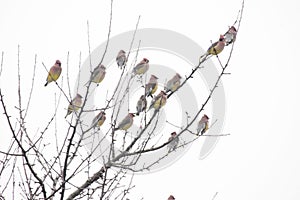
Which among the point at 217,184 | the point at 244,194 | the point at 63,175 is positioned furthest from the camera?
the point at 217,184

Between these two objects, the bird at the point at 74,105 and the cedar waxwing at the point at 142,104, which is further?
the cedar waxwing at the point at 142,104

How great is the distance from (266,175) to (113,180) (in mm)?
179921

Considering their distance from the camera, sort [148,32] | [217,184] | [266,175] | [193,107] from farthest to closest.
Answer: [266,175] < [217,184] < [148,32] < [193,107]

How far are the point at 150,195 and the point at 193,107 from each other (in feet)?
260

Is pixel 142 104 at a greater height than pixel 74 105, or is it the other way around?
pixel 142 104

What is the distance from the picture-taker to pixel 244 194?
136m

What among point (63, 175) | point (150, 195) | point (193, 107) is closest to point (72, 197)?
point (63, 175)

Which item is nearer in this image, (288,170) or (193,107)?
(193,107)

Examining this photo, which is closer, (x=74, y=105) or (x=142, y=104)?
(x=74, y=105)

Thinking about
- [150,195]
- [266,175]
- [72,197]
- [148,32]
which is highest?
[266,175]

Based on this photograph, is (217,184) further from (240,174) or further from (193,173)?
(240,174)

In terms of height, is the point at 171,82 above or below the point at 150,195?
below

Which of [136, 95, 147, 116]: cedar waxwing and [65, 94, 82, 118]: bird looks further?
[136, 95, 147, 116]: cedar waxwing

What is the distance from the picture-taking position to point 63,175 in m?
5.90
